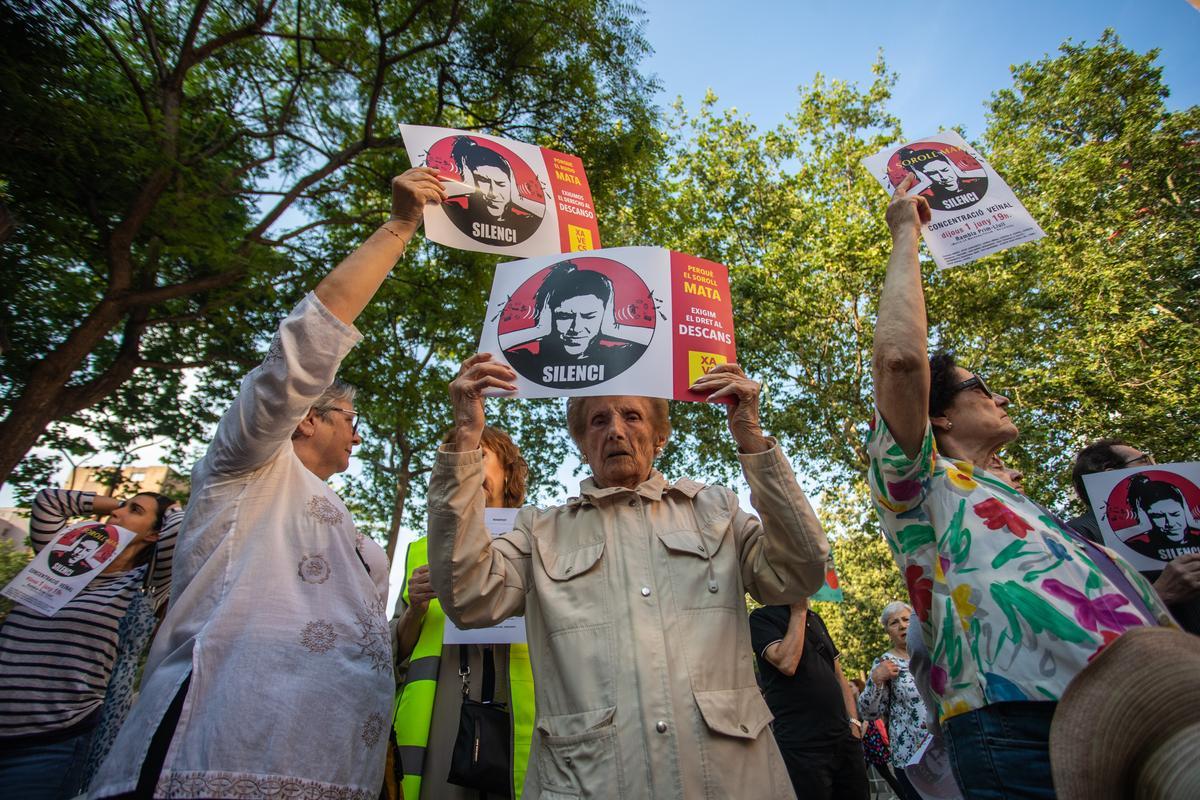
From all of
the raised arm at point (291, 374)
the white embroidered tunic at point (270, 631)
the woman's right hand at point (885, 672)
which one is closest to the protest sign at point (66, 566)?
the white embroidered tunic at point (270, 631)

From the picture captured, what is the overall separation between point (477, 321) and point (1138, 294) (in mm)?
11727

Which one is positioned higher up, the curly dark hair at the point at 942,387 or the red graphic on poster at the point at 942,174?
the red graphic on poster at the point at 942,174

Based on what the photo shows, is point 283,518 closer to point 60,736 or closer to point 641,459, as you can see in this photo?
point 641,459

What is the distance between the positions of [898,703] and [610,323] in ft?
13.9

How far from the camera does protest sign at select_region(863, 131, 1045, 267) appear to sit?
2574mm

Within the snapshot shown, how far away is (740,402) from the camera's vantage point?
6.38 feet

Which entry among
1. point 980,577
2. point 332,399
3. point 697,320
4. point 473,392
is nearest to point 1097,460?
point 980,577

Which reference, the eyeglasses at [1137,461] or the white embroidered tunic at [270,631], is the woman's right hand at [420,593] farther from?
the eyeglasses at [1137,461]

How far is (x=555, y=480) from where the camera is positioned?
13.8 metres

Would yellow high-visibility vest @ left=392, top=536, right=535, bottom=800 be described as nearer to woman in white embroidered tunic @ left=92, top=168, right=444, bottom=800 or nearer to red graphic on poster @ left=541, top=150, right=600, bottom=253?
woman in white embroidered tunic @ left=92, top=168, right=444, bottom=800

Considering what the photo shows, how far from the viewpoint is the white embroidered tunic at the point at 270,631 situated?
138cm

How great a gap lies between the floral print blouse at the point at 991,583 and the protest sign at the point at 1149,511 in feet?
3.95

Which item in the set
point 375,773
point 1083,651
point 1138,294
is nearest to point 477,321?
point 375,773

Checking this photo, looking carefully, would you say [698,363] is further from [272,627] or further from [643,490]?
[272,627]
